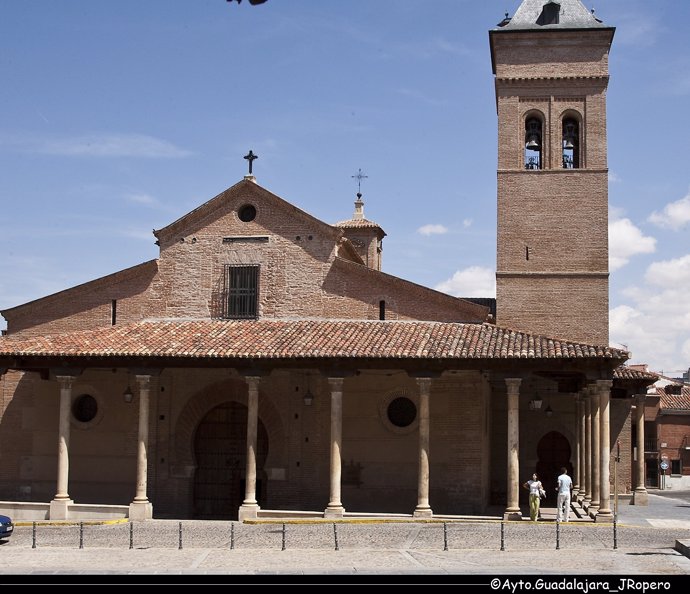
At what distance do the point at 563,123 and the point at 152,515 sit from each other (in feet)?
55.3

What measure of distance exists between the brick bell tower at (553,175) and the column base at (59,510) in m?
13.3

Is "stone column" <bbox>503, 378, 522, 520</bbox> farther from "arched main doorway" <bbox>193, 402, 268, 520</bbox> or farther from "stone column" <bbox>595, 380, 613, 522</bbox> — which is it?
"arched main doorway" <bbox>193, 402, 268, 520</bbox>

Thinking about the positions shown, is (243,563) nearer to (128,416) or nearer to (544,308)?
(128,416)

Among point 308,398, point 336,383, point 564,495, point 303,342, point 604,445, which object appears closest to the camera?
point 564,495

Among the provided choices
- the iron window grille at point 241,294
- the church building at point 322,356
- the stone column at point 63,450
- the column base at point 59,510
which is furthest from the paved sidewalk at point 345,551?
the iron window grille at point 241,294

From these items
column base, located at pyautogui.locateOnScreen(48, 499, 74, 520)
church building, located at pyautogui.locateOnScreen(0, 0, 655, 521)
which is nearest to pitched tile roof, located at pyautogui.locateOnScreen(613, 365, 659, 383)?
church building, located at pyautogui.locateOnScreen(0, 0, 655, 521)

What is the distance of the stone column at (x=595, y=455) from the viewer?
88.2ft

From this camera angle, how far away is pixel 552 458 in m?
34.6

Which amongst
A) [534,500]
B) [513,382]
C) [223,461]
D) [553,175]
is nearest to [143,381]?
[223,461]

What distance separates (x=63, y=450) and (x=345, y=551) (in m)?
11.0

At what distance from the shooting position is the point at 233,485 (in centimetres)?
3055

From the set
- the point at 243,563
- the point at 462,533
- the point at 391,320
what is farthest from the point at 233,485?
the point at 243,563

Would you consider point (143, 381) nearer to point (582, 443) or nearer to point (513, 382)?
point (513, 382)
